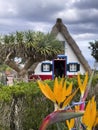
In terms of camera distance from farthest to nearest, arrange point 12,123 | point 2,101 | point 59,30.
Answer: point 59,30, point 12,123, point 2,101

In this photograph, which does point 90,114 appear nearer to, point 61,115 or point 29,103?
point 61,115

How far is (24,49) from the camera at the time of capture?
24266mm

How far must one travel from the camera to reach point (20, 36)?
24562mm

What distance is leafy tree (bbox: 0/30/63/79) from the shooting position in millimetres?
24116

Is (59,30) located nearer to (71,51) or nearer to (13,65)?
(71,51)

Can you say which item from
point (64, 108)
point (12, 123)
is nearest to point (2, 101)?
point (12, 123)

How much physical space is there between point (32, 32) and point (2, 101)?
19884 millimetres

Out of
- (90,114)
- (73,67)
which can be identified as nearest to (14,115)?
(90,114)

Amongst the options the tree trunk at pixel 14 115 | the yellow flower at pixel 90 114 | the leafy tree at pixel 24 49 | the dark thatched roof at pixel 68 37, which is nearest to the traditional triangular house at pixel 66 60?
the dark thatched roof at pixel 68 37

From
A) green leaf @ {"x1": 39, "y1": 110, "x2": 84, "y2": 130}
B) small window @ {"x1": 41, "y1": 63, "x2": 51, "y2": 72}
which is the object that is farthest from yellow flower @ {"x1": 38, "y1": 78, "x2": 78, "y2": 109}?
small window @ {"x1": 41, "y1": 63, "x2": 51, "y2": 72}

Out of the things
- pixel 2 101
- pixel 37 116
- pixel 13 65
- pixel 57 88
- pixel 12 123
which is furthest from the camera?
pixel 13 65

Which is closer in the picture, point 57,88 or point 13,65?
point 57,88

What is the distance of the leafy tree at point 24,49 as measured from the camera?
24116 millimetres

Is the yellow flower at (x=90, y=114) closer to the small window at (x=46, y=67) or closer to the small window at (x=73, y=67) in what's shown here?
the small window at (x=46, y=67)
